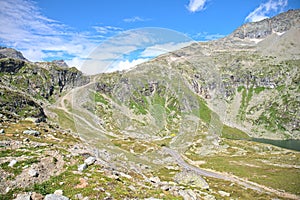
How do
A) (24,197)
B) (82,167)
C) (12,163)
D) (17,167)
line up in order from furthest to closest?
(82,167)
(12,163)
(17,167)
(24,197)

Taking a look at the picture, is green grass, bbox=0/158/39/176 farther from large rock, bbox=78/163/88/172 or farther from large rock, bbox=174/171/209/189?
large rock, bbox=174/171/209/189

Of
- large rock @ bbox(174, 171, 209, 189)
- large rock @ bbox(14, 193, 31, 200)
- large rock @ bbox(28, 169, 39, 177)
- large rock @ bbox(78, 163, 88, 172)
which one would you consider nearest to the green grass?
large rock @ bbox(28, 169, 39, 177)

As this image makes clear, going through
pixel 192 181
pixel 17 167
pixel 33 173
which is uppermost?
pixel 17 167

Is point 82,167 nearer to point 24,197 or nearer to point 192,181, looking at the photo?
point 24,197

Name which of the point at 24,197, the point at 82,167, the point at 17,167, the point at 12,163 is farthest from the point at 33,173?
the point at 82,167

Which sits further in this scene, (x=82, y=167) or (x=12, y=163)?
(x=82, y=167)

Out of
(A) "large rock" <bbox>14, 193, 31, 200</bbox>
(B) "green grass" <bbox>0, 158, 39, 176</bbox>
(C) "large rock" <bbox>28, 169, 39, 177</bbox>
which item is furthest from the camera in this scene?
(C) "large rock" <bbox>28, 169, 39, 177</bbox>

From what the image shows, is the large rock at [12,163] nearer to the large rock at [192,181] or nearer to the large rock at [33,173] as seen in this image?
the large rock at [33,173]

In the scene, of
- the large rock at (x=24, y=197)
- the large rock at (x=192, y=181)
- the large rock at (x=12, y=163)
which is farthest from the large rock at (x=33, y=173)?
the large rock at (x=192, y=181)

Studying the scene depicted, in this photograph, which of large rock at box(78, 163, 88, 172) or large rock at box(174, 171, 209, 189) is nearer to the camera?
large rock at box(78, 163, 88, 172)

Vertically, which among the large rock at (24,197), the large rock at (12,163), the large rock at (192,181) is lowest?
the large rock at (192,181)

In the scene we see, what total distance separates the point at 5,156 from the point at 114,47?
1897 cm

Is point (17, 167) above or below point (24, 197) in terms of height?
above

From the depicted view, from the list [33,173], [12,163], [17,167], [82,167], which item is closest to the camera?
[33,173]
